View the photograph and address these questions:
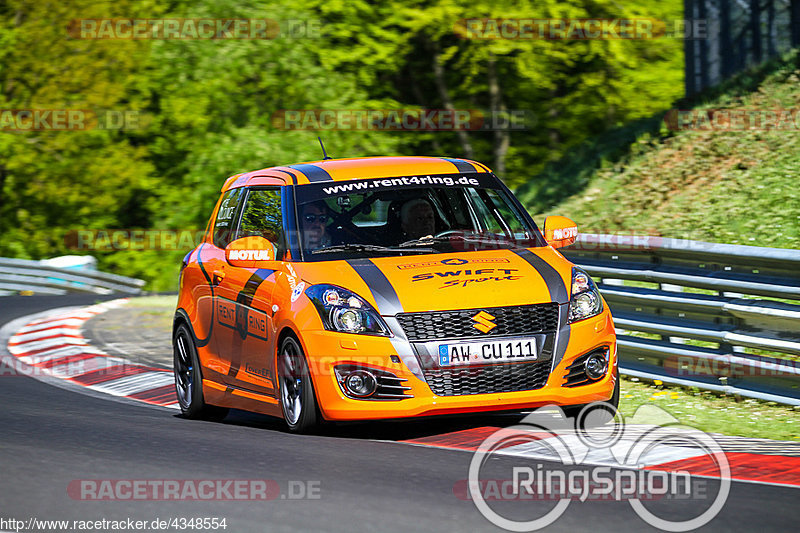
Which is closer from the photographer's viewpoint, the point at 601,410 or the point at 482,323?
the point at 482,323

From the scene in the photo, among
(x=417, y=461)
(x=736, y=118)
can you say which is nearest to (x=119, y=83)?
(x=736, y=118)

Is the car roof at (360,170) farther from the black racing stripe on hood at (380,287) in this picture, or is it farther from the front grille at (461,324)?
the front grille at (461,324)

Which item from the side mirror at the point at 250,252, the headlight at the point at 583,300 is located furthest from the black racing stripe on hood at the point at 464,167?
the side mirror at the point at 250,252


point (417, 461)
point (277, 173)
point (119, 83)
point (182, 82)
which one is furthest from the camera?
point (119, 83)

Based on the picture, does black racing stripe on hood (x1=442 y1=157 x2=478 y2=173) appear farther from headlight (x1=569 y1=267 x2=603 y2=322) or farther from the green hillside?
the green hillside

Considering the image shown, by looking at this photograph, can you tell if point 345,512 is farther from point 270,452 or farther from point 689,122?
point 689,122

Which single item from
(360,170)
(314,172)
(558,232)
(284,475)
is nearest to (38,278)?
(314,172)

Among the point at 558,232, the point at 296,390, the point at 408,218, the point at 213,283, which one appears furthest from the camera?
the point at 213,283

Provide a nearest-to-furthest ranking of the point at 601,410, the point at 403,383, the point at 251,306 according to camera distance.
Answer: the point at 403,383 → the point at 601,410 → the point at 251,306

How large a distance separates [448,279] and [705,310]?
2.69 m

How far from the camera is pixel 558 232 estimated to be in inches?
351

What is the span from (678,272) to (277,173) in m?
3.26

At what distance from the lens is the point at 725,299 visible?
960 centimetres

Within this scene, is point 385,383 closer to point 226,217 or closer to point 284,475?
point 284,475
